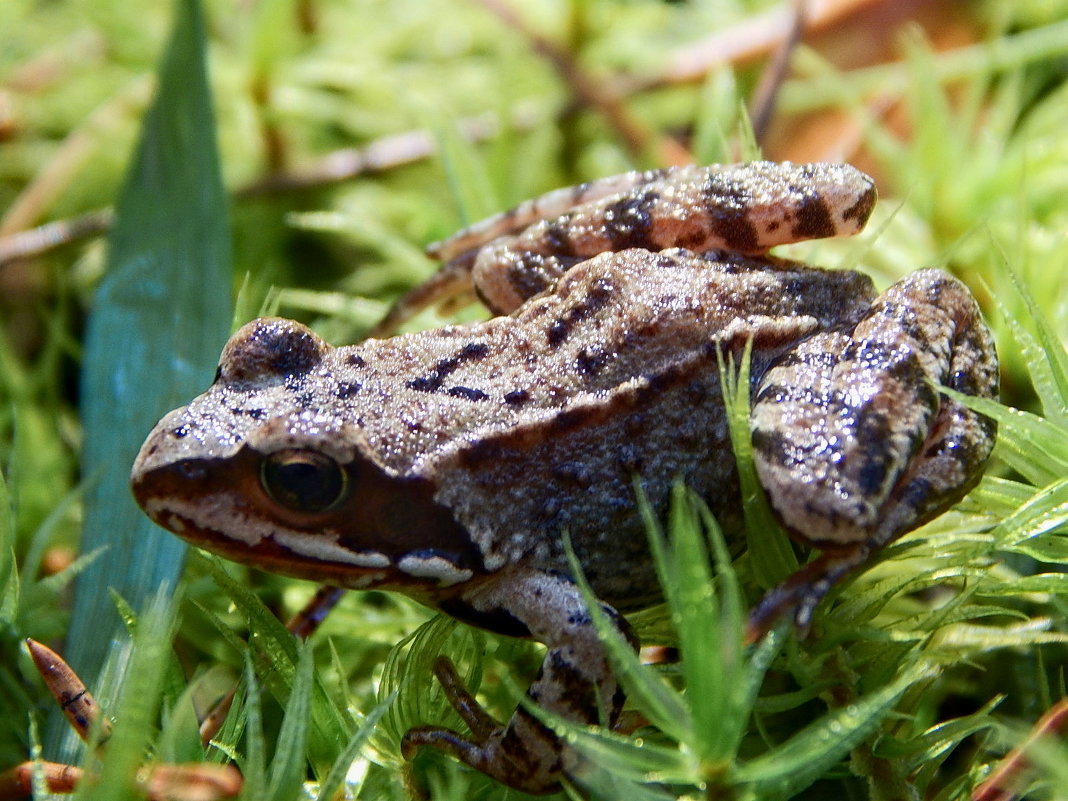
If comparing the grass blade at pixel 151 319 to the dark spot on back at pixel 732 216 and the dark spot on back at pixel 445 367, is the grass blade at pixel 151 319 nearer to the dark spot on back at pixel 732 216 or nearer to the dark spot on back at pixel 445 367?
the dark spot on back at pixel 445 367

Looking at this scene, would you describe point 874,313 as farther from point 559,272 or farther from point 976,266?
point 976,266

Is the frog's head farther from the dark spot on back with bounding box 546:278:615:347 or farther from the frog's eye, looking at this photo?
the dark spot on back with bounding box 546:278:615:347

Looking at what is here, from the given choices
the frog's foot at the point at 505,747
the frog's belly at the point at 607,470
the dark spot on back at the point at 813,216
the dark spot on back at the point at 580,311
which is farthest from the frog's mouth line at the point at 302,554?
the dark spot on back at the point at 813,216

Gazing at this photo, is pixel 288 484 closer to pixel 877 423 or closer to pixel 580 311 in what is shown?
pixel 580 311

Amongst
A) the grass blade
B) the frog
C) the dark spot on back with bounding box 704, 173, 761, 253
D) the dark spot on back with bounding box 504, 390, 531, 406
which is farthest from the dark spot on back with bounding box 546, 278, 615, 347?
the grass blade

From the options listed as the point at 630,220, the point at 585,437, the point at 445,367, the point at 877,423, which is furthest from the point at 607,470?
the point at 630,220

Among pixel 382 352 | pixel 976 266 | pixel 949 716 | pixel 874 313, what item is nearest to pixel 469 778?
pixel 382 352
